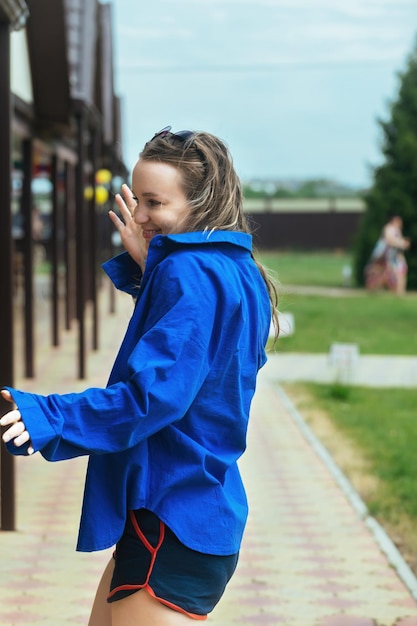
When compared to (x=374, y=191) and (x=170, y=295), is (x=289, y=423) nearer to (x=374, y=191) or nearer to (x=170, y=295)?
(x=170, y=295)

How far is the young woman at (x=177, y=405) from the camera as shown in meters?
2.06

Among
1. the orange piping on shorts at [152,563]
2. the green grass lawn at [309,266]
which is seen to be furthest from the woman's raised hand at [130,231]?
the green grass lawn at [309,266]

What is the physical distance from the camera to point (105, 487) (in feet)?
7.34

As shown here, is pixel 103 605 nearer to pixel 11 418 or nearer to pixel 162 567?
pixel 162 567

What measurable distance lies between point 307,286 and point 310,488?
1951 centimetres

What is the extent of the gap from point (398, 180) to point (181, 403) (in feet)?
83.6

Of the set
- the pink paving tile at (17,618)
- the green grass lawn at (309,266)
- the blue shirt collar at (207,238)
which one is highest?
the blue shirt collar at (207,238)

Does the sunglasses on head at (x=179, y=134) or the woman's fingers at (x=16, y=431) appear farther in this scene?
the sunglasses on head at (x=179, y=134)

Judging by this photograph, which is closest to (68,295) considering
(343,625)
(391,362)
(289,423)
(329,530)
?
(391,362)

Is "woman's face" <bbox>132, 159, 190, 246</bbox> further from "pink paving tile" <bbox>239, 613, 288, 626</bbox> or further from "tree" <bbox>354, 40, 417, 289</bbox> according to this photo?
"tree" <bbox>354, 40, 417, 289</bbox>

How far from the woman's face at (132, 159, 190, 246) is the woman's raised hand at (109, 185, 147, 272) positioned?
239 mm

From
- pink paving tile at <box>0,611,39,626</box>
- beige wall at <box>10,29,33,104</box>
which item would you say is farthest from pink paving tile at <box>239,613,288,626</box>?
beige wall at <box>10,29,33,104</box>

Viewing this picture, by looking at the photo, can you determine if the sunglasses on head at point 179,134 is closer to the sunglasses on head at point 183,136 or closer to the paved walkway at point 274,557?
the sunglasses on head at point 183,136

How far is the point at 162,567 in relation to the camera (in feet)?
7.25
